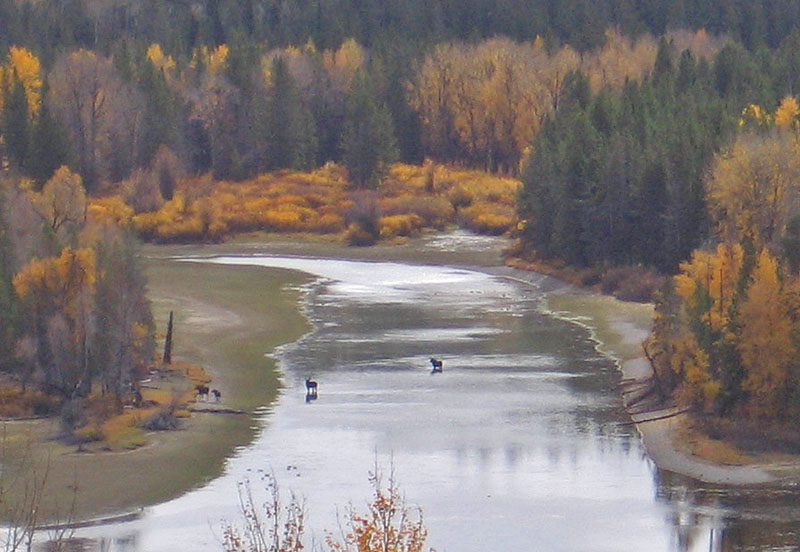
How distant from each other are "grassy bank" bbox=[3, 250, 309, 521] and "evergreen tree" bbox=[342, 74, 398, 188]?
33.8 m

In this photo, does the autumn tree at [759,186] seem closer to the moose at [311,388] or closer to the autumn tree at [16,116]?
the moose at [311,388]

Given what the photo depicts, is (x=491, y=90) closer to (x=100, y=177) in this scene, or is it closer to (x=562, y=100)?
(x=562, y=100)

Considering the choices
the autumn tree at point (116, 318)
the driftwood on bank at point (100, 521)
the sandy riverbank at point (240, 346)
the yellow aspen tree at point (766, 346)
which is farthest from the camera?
the autumn tree at point (116, 318)

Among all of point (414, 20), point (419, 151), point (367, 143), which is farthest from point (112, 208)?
point (414, 20)

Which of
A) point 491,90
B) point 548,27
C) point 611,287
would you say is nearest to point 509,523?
point 611,287

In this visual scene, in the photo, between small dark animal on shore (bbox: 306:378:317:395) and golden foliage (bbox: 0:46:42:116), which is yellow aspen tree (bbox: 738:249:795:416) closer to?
small dark animal on shore (bbox: 306:378:317:395)

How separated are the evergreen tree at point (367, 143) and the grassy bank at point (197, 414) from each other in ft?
111

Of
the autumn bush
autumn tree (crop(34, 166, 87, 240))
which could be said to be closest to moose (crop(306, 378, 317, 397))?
autumn tree (crop(34, 166, 87, 240))

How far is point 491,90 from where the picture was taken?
144 m

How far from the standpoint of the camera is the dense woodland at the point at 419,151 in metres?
57.8

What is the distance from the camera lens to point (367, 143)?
444ft

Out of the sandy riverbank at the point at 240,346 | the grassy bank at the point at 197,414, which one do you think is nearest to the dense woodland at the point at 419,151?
the sandy riverbank at the point at 240,346

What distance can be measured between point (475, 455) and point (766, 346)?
1056 cm

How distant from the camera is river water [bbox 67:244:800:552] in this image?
135 ft
